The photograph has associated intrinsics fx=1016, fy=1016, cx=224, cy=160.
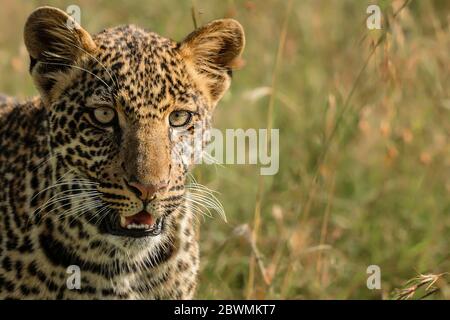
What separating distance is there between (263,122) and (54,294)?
4284 mm

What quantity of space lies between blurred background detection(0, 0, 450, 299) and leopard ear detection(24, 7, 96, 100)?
0.95 metres

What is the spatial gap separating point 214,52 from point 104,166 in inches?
45.9

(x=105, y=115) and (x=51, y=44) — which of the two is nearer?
(x=105, y=115)

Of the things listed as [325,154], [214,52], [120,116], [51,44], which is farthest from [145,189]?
[325,154]

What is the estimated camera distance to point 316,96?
9.59 m

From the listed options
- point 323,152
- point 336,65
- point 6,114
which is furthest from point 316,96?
point 6,114

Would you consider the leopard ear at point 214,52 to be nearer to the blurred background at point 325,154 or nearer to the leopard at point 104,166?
the leopard at point 104,166

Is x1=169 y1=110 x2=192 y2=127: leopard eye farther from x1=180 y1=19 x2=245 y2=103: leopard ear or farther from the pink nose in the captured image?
the pink nose

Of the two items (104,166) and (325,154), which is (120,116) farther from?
(325,154)

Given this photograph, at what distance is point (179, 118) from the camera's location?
5637 millimetres

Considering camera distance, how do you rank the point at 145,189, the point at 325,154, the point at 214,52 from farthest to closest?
the point at 325,154 → the point at 214,52 → the point at 145,189

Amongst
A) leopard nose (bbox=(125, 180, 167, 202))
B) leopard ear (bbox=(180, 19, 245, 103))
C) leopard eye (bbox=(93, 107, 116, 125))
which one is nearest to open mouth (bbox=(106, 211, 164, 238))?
leopard nose (bbox=(125, 180, 167, 202))

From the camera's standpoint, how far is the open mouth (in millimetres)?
5426

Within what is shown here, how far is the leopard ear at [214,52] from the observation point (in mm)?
5898
